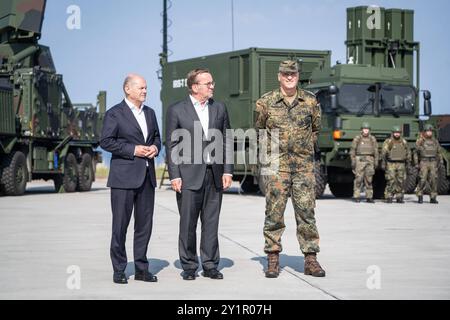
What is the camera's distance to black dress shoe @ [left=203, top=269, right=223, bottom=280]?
8477 millimetres

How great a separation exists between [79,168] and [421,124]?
9682 mm

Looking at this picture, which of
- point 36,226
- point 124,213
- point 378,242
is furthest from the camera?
point 36,226

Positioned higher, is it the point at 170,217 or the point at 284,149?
the point at 284,149

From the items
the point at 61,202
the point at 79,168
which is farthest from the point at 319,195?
the point at 79,168

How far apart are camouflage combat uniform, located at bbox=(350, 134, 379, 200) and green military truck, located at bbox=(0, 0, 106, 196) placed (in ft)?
25.4

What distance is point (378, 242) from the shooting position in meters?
11.8

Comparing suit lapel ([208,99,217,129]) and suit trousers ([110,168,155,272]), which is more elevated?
suit lapel ([208,99,217,129])

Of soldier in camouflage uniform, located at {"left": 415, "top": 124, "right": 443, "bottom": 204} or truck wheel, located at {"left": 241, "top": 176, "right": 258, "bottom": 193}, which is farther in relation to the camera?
truck wheel, located at {"left": 241, "top": 176, "right": 258, "bottom": 193}

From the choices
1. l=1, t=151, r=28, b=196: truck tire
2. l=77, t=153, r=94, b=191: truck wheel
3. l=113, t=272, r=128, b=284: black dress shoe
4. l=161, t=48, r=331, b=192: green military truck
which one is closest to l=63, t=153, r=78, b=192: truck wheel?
l=77, t=153, r=94, b=191: truck wheel

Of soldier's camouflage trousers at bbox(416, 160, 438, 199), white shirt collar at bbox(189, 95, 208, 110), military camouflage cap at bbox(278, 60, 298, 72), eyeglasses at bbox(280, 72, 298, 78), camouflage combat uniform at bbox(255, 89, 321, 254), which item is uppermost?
military camouflage cap at bbox(278, 60, 298, 72)

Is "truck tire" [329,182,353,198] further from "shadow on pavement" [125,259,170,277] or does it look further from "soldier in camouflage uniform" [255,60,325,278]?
"soldier in camouflage uniform" [255,60,325,278]
